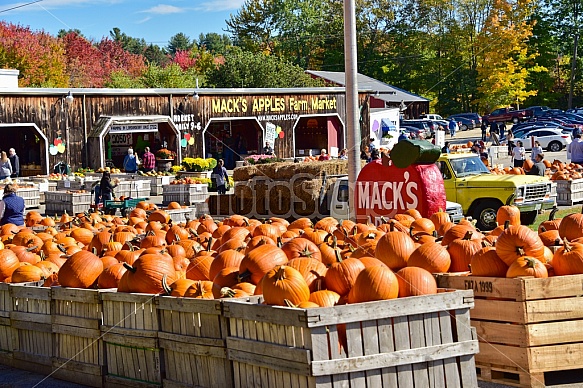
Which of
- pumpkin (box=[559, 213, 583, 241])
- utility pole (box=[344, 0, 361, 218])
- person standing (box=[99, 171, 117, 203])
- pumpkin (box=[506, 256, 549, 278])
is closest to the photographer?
pumpkin (box=[506, 256, 549, 278])

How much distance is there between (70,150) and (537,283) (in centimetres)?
Answer: 3238

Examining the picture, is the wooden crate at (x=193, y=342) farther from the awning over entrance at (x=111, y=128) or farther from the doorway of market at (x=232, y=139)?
the doorway of market at (x=232, y=139)

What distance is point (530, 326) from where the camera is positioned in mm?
7031

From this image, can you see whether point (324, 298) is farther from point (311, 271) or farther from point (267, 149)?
point (267, 149)

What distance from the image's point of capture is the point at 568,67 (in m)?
78.3

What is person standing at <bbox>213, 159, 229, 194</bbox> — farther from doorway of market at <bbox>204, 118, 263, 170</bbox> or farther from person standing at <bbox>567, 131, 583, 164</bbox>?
doorway of market at <bbox>204, 118, 263, 170</bbox>

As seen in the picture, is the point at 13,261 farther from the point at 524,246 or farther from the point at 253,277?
the point at 524,246

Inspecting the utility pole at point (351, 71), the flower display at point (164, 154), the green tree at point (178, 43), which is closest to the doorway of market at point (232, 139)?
the flower display at point (164, 154)

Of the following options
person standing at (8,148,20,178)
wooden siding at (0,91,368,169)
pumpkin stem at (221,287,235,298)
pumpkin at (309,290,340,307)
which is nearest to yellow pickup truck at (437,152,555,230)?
pumpkin at (309,290,340,307)

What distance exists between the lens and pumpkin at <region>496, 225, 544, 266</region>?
750cm

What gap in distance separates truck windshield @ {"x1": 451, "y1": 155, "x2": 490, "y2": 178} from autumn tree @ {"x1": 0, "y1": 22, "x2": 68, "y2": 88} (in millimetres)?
49705

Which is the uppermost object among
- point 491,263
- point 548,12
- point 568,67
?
point 548,12

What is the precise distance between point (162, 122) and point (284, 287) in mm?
34892

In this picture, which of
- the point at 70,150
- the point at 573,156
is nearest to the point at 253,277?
the point at 573,156
